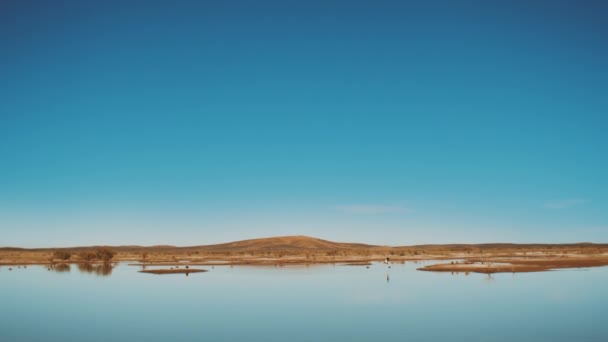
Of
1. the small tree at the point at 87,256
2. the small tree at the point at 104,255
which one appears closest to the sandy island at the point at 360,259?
the small tree at the point at 87,256

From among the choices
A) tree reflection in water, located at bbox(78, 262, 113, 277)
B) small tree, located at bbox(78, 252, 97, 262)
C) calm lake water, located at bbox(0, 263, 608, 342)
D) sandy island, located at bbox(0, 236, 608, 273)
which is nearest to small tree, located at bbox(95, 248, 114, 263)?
sandy island, located at bbox(0, 236, 608, 273)


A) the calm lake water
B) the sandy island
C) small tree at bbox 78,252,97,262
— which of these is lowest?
the calm lake water

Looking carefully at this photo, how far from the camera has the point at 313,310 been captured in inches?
1045

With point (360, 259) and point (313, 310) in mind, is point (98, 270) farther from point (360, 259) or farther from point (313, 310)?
point (313, 310)

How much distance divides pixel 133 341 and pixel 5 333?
6.08 meters

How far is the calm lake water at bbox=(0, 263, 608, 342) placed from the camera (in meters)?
20.5

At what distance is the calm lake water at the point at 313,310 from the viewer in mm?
Answer: 20531

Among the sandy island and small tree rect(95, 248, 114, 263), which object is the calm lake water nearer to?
the sandy island

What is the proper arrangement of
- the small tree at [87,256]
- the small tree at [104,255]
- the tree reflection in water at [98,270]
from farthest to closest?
the small tree at [87,256], the small tree at [104,255], the tree reflection in water at [98,270]

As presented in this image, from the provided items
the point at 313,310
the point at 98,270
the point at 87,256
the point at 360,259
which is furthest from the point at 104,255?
the point at 313,310

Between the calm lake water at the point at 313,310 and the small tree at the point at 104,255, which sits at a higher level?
the small tree at the point at 104,255

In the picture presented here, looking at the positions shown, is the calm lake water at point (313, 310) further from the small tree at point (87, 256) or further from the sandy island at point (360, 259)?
the small tree at point (87, 256)

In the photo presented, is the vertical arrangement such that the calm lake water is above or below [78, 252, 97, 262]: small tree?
below

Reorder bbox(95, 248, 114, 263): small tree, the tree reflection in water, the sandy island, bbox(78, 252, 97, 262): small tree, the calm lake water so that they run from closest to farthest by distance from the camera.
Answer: the calm lake water < the tree reflection in water < the sandy island < bbox(95, 248, 114, 263): small tree < bbox(78, 252, 97, 262): small tree
